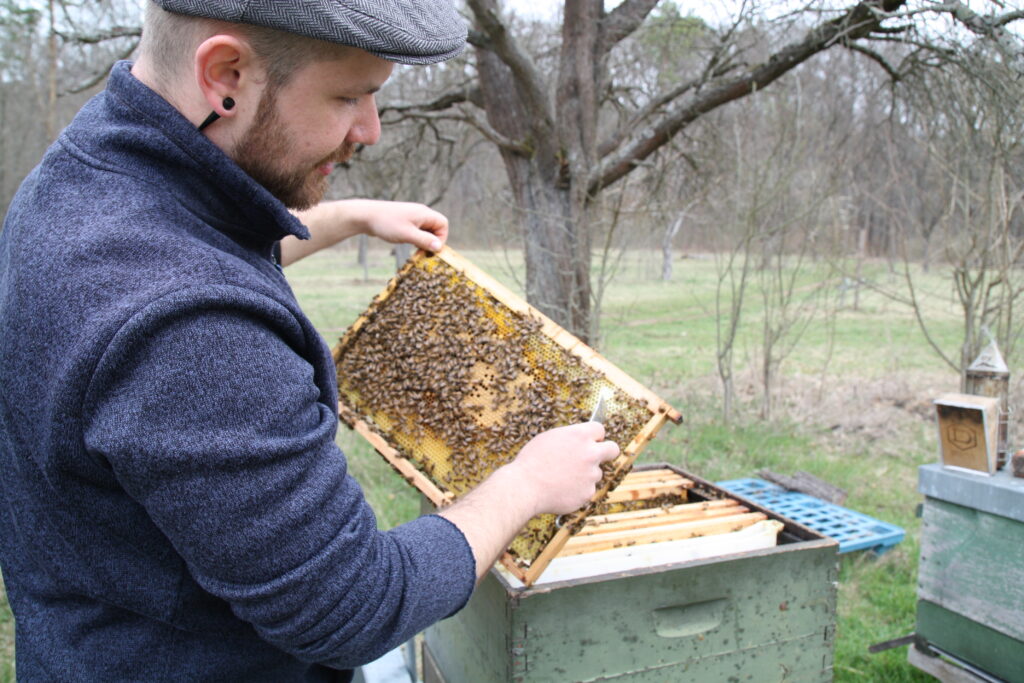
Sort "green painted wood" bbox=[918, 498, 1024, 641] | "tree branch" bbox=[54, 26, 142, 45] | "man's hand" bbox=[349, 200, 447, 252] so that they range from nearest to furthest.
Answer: "man's hand" bbox=[349, 200, 447, 252] → "green painted wood" bbox=[918, 498, 1024, 641] → "tree branch" bbox=[54, 26, 142, 45]

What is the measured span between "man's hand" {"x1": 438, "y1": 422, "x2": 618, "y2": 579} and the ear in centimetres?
82

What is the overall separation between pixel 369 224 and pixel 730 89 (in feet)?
16.9

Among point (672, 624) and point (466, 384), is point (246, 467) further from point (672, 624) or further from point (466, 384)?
point (672, 624)

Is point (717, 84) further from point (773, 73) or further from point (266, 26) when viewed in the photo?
point (266, 26)

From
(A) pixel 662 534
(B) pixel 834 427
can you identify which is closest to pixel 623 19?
(B) pixel 834 427

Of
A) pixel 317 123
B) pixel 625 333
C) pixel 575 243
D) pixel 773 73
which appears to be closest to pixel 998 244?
pixel 773 73

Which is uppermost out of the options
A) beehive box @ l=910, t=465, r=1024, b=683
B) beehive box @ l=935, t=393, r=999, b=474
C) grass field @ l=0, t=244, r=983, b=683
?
beehive box @ l=935, t=393, r=999, b=474

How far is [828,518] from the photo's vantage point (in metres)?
4.94

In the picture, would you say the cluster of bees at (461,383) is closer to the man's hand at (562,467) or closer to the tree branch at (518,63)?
the man's hand at (562,467)

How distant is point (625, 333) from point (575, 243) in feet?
25.1

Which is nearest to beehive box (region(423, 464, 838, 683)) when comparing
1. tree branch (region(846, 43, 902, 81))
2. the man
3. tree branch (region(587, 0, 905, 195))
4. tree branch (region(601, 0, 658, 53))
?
the man

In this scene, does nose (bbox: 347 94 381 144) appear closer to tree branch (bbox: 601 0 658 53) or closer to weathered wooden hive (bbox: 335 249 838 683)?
weathered wooden hive (bbox: 335 249 838 683)


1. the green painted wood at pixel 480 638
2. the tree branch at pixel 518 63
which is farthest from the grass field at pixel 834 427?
the green painted wood at pixel 480 638

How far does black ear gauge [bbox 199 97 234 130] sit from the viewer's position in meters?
1.19
